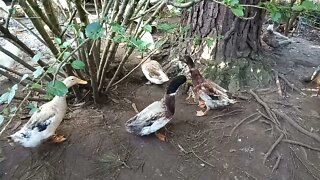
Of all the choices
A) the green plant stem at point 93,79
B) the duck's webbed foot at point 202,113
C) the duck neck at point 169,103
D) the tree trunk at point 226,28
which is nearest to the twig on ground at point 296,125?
the duck's webbed foot at point 202,113

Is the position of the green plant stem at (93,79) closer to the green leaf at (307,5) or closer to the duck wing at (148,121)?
the duck wing at (148,121)

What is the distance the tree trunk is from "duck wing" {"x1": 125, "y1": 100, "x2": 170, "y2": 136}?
1.04 m

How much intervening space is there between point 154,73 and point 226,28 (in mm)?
796

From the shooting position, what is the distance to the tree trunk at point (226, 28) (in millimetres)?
3295

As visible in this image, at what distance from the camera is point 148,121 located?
8.66 ft

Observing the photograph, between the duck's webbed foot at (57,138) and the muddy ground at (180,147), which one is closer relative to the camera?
the muddy ground at (180,147)

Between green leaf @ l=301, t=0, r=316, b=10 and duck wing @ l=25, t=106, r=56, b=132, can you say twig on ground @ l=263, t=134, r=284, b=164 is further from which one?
duck wing @ l=25, t=106, r=56, b=132

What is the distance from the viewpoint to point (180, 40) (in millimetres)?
3662

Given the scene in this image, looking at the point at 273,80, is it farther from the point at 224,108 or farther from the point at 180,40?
the point at 180,40

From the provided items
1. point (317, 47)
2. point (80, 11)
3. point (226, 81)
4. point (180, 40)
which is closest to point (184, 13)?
point (180, 40)

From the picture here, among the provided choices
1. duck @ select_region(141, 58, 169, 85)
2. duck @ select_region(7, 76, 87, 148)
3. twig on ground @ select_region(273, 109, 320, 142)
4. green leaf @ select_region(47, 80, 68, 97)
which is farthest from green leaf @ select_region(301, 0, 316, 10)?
duck @ select_region(141, 58, 169, 85)

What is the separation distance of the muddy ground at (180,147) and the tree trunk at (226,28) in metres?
0.47

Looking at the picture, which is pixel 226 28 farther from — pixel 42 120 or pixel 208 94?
pixel 42 120

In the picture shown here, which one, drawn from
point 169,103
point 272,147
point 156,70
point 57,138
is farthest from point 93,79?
point 272,147
